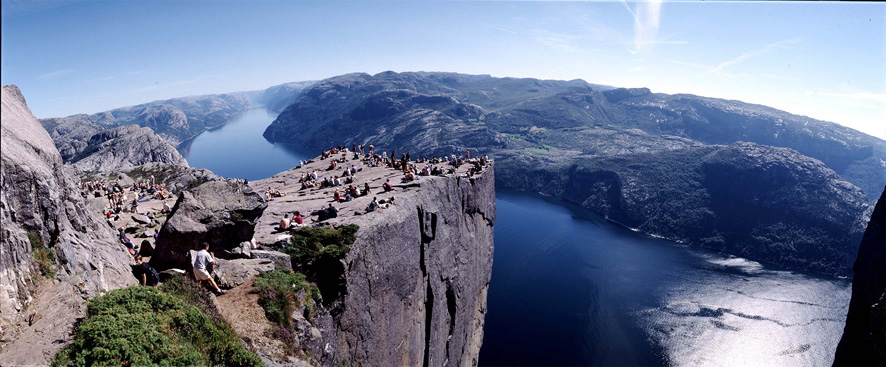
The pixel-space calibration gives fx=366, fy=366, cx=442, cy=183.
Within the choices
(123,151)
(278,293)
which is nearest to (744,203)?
(278,293)

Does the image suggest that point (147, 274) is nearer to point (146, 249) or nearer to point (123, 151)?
point (146, 249)

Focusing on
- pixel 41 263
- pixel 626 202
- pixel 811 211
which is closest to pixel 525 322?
pixel 41 263

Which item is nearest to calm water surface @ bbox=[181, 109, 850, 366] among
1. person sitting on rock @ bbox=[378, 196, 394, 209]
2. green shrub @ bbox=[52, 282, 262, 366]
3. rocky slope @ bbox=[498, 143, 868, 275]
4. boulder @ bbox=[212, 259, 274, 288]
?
rocky slope @ bbox=[498, 143, 868, 275]

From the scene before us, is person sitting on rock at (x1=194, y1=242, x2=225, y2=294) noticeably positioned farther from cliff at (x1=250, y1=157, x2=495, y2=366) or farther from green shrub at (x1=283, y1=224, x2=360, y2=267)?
cliff at (x1=250, y1=157, x2=495, y2=366)

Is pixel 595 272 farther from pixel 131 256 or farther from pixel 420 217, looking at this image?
pixel 131 256

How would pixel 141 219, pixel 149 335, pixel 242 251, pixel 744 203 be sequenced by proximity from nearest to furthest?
pixel 149 335 < pixel 242 251 < pixel 141 219 < pixel 744 203

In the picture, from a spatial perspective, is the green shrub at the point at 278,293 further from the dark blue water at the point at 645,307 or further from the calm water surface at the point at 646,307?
the calm water surface at the point at 646,307

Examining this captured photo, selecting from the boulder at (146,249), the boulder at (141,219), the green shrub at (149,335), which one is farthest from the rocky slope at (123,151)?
the green shrub at (149,335)
